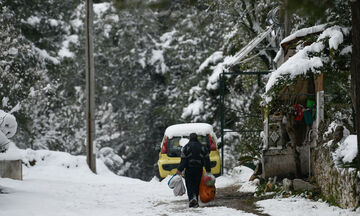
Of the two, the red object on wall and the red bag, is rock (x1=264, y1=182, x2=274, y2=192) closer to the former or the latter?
the red bag

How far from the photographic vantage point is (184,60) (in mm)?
31750

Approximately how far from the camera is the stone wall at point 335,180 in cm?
808

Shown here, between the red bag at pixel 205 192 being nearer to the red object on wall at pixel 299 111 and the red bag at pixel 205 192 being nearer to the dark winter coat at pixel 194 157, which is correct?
the dark winter coat at pixel 194 157

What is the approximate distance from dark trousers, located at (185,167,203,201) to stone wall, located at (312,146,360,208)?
7.78 feet

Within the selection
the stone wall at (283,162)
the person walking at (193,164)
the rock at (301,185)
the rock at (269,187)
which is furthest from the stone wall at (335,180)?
the person walking at (193,164)

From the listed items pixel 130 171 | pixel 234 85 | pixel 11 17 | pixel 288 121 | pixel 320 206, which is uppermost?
pixel 11 17

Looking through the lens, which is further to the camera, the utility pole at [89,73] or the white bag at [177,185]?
the utility pole at [89,73]

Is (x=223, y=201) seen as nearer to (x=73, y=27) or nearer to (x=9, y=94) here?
(x=9, y=94)

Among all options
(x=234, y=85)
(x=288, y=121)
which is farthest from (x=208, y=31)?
(x=288, y=121)

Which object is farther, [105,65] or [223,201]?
[105,65]

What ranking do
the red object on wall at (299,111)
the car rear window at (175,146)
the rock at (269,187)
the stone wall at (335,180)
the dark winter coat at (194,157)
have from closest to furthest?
the stone wall at (335,180) < the dark winter coat at (194,157) < the rock at (269,187) < the red object on wall at (299,111) < the car rear window at (175,146)

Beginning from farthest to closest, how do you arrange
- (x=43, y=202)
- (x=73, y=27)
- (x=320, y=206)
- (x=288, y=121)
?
(x=73, y=27) < (x=288, y=121) < (x=43, y=202) < (x=320, y=206)

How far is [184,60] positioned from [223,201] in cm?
2095

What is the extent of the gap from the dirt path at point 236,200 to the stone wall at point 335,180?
49.9 inches
